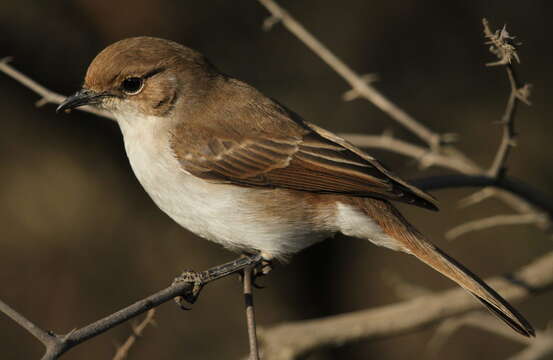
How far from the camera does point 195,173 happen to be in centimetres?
459

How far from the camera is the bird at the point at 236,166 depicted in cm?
452

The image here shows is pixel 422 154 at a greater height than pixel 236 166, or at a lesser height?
greater

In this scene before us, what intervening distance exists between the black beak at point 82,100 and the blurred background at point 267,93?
3004 millimetres

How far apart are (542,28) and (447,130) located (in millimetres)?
1534

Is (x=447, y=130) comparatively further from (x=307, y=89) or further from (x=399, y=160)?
(x=307, y=89)

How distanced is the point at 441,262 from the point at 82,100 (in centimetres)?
241

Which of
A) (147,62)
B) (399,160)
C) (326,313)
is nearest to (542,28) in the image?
(399,160)

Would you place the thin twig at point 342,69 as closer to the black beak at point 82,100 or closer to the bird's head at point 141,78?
the bird's head at point 141,78

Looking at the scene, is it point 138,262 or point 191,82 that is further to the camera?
point 138,262

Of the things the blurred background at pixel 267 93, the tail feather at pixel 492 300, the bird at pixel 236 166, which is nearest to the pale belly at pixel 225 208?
the bird at pixel 236 166

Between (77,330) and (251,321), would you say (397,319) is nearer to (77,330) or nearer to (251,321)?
(251,321)

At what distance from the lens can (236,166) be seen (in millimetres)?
4695

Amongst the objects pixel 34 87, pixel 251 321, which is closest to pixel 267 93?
pixel 34 87

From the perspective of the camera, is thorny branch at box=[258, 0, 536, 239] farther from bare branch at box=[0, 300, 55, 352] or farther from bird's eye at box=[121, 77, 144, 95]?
bare branch at box=[0, 300, 55, 352]
